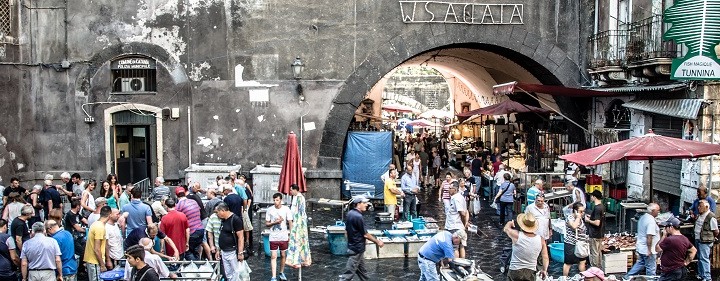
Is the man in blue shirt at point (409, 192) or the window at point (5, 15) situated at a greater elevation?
the window at point (5, 15)

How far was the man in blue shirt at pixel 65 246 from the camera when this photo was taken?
10.6 m

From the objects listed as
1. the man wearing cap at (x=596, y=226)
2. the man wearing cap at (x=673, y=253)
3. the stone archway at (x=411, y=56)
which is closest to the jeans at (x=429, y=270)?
the man wearing cap at (x=596, y=226)

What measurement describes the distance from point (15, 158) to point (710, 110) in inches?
637

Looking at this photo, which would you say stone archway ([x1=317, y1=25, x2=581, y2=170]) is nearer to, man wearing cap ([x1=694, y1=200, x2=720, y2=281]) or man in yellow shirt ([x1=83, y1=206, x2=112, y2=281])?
man wearing cap ([x1=694, y1=200, x2=720, y2=281])

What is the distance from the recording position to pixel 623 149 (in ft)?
40.7

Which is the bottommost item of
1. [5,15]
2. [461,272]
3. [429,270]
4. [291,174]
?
[429,270]

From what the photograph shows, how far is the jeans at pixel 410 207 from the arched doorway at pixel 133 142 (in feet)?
22.1

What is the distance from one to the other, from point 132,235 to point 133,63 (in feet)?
30.0

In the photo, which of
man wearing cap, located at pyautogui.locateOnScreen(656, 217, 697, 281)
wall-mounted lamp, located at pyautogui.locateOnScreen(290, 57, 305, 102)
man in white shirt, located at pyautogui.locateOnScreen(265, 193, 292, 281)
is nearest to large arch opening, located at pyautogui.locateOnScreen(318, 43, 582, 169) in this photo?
wall-mounted lamp, located at pyautogui.locateOnScreen(290, 57, 305, 102)

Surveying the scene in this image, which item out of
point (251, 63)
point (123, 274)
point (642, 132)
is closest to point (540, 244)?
point (123, 274)

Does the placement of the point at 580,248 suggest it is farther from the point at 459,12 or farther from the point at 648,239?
the point at 459,12

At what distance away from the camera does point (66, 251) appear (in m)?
10.7

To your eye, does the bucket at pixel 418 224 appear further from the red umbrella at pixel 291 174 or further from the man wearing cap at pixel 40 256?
the man wearing cap at pixel 40 256

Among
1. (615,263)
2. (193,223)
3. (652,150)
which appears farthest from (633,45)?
(193,223)
